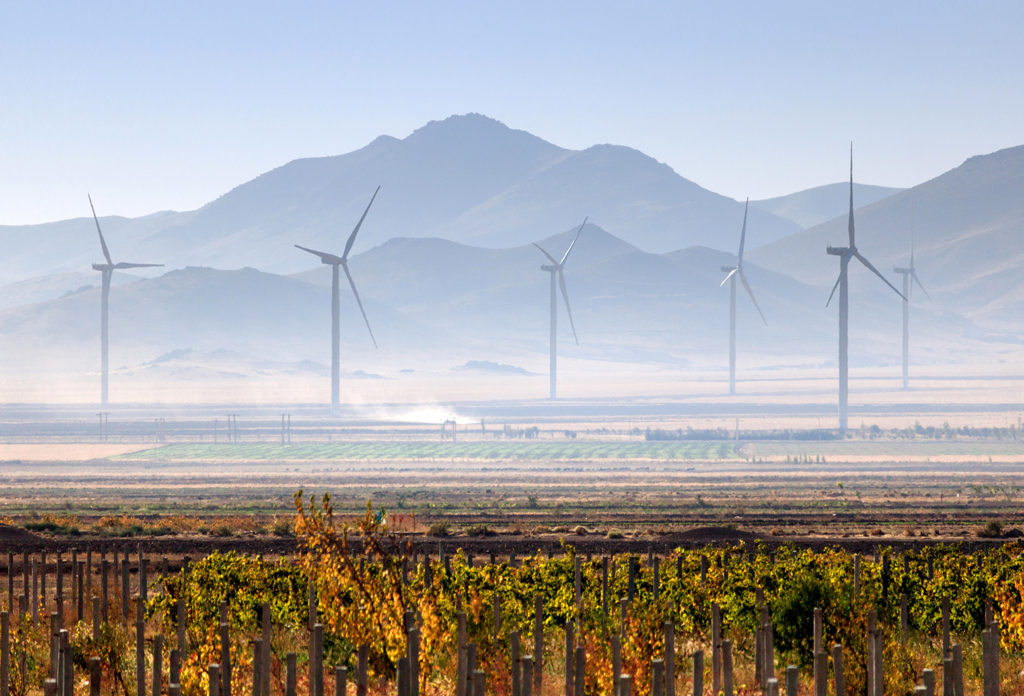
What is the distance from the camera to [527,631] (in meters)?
24.2

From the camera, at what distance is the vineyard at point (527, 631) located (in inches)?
650

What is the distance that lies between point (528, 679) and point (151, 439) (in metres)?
188

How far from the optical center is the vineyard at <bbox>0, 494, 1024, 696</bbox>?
16500mm

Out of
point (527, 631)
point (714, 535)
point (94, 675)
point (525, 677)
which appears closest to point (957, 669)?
point (525, 677)

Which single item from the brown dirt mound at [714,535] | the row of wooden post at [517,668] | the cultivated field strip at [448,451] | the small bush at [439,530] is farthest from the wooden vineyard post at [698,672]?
the cultivated field strip at [448,451]

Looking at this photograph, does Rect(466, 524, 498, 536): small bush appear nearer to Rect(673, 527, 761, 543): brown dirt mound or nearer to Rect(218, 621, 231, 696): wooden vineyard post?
Rect(673, 527, 761, 543): brown dirt mound

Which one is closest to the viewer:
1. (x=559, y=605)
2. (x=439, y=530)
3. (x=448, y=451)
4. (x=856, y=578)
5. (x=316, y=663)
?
(x=316, y=663)

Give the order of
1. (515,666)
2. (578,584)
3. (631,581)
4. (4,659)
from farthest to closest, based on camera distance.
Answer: (631,581) < (578,584) < (4,659) < (515,666)

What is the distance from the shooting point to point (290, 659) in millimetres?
15312

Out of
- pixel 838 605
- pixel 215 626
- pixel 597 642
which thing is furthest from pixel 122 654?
pixel 838 605

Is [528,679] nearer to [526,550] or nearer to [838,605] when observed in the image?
[838,605]

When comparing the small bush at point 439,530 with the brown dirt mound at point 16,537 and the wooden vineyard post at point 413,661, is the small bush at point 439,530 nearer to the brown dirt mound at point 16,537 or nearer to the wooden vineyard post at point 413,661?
the brown dirt mound at point 16,537

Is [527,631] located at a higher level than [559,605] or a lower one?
lower

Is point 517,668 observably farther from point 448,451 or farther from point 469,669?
point 448,451
